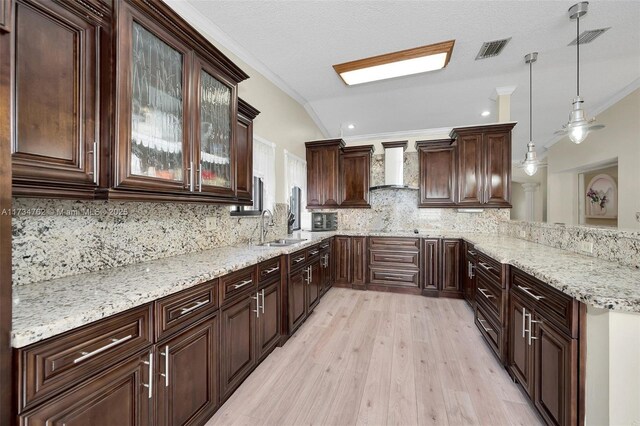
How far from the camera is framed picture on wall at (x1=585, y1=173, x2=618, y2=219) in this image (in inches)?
192

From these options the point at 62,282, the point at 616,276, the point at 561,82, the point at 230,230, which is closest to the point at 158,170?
the point at 62,282

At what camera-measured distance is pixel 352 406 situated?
67.7 inches

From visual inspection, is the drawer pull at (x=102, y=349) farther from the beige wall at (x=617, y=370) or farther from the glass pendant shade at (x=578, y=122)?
the glass pendant shade at (x=578, y=122)

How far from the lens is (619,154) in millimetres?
4098

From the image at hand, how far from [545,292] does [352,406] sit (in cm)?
137

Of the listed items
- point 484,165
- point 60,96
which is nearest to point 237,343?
point 60,96

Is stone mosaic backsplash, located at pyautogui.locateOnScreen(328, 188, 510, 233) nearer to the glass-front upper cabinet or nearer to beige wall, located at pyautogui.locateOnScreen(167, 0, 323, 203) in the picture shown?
beige wall, located at pyautogui.locateOnScreen(167, 0, 323, 203)

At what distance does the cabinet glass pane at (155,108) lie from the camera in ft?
4.50

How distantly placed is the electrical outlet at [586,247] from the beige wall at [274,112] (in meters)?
3.13

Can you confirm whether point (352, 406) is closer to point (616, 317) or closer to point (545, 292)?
point (545, 292)

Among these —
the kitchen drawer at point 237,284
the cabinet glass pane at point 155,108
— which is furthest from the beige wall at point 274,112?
the kitchen drawer at point 237,284

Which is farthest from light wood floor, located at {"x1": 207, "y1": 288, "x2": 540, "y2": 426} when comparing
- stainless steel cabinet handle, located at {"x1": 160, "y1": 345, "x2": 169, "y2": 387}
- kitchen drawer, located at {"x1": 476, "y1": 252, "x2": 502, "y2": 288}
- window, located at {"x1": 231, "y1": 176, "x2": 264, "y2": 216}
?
window, located at {"x1": 231, "y1": 176, "x2": 264, "y2": 216}

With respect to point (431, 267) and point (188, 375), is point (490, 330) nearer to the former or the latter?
point (431, 267)

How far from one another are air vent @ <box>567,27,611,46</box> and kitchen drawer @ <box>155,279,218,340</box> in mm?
4045
